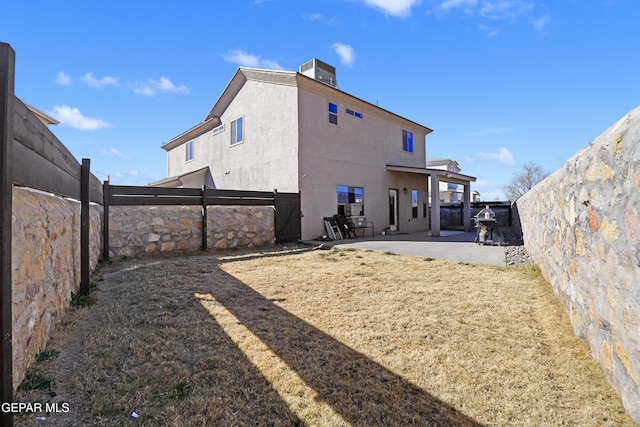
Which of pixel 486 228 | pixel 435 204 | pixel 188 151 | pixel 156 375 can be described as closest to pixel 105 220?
pixel 156 375

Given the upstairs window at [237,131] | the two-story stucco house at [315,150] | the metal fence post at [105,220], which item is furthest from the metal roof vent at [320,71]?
the metal fence post at [105,220]

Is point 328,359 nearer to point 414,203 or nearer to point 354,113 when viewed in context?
A: point 354,113

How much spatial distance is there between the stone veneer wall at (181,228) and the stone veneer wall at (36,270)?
443 cm

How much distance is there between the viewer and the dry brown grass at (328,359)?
6.36ft

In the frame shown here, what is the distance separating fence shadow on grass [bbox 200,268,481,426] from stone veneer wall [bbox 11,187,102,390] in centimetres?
179

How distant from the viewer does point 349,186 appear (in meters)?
13.3

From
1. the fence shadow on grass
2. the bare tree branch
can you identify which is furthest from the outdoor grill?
the bare tree branch

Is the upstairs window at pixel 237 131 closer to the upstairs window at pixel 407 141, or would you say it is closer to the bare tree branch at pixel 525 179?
the upstairs window at pixel 407 141

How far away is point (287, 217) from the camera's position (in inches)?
436

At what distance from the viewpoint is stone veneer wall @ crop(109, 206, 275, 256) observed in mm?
7965

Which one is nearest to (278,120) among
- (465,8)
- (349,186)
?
(349,186)

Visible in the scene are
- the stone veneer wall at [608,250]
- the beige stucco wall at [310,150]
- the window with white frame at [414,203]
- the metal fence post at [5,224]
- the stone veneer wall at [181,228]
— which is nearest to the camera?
the metal fence post at [5,224]

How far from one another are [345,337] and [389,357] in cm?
55

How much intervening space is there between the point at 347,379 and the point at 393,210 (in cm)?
1376
